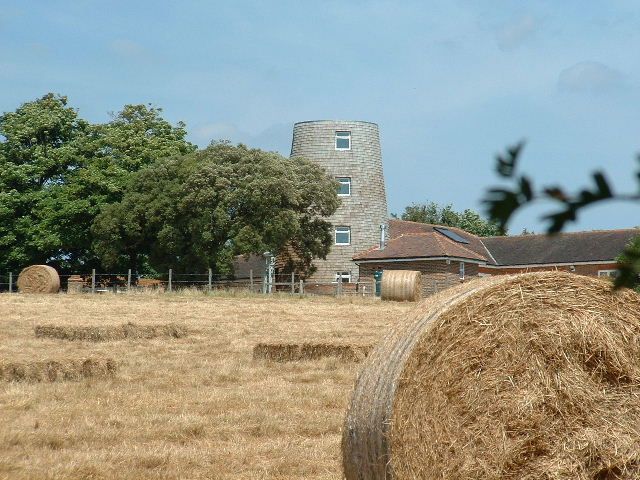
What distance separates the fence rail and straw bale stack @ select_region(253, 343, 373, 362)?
88.5 ft

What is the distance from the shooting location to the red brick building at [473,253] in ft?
184

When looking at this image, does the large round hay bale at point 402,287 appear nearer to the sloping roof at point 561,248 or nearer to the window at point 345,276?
the window at point 345,276

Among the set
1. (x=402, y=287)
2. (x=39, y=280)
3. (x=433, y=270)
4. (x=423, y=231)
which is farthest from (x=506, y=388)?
(x=423, y=231)

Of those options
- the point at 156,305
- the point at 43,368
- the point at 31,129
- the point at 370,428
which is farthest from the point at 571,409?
the point at 31,129

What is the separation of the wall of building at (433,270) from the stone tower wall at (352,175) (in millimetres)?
2431

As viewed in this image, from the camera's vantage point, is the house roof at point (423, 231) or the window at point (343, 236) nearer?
the window at point (343, 236)

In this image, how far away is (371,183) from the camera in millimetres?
63094

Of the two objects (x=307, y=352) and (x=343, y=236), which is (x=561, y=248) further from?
(x=307, y=352)

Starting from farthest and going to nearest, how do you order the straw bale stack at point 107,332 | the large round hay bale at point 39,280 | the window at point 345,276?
the window at point 345,276
the large round hay bale at point 39,280
the straw bale stack at point 107,332

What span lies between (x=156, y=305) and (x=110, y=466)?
24294 millimetres

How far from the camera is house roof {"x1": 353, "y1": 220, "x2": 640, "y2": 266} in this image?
57125mm

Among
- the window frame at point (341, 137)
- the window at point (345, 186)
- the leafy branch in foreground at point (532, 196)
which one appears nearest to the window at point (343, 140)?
the window frame at point (341, 137)

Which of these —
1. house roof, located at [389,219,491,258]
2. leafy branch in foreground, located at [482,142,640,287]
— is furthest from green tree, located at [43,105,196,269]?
leafy branch in foreground, located at [482,142,640,287]

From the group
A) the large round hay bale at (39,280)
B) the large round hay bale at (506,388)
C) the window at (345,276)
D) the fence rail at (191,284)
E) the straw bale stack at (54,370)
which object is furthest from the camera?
the window at (345,276)
